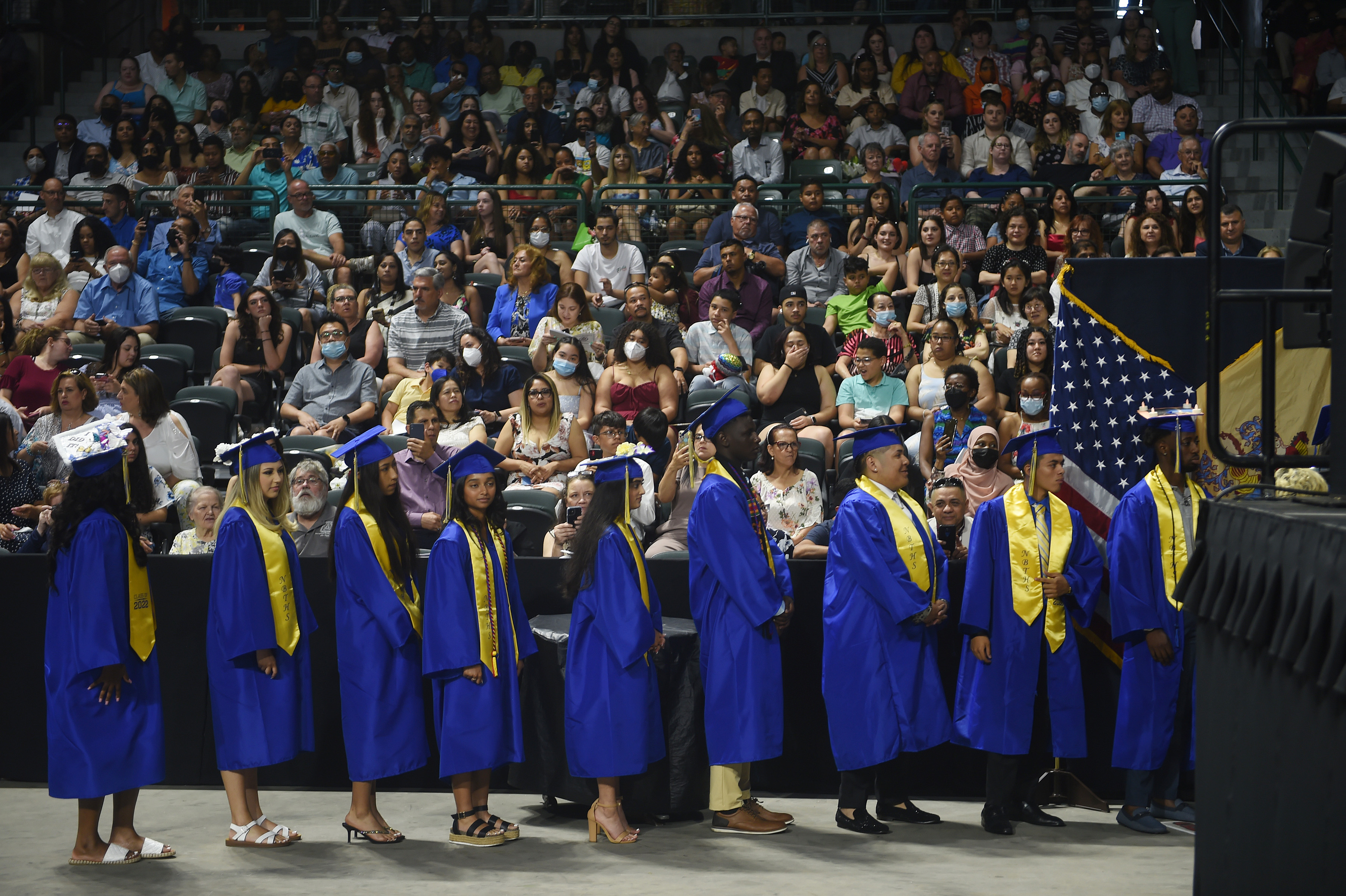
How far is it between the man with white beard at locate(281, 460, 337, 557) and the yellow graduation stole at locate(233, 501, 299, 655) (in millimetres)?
→ 1452

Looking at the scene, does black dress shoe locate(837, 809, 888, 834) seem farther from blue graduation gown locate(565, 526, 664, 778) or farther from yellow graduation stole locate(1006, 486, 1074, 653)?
yellow graduation stole locate(1006, 486, 1074, 653)

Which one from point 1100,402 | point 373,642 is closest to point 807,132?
point 1100,402

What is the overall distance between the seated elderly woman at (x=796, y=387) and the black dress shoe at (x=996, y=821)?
12.7ft

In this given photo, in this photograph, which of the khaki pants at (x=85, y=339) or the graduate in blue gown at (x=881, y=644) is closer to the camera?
the graduate in blue gown at (x=881, y=644)

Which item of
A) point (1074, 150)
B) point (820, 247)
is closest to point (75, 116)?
point (820, 247)

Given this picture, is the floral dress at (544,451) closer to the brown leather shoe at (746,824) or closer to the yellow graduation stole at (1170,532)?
the brown leather shoe at (746,824)

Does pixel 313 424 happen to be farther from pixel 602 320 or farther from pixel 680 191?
pixel 680 191

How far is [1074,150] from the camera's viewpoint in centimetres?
1290

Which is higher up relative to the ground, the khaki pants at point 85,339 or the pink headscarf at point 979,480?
the khaki pants at point 85,339

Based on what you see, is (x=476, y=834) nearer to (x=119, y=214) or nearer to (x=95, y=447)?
(x=95, y=447)

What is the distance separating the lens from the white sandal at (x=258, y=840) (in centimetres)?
624

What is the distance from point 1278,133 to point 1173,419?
7.65m

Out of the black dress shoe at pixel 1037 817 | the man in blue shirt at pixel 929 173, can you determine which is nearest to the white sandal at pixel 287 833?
the black dress shoe at pixel 1037 817

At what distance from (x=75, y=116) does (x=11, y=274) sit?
544cm
